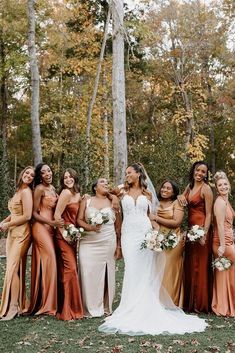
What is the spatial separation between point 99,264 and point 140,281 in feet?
2.88

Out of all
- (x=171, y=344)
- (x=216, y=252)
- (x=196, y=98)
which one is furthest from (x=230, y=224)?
(x=196, y=98)

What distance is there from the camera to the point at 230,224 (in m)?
8.37

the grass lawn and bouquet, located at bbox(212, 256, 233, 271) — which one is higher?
bouquet, located at bbox(212, 256, 233, 271)

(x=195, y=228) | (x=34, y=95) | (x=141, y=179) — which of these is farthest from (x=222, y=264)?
(x=34, y=95)

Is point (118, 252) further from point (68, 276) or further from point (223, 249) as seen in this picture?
point (223, 249)

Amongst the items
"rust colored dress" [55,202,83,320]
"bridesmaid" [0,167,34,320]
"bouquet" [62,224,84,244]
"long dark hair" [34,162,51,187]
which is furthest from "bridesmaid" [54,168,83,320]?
"bridesmaid" [0,167,34,320]

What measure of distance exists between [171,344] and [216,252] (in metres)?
2.23

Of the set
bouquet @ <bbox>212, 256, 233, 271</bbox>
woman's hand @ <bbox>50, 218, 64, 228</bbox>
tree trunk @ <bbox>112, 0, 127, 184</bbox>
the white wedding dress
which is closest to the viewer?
the white wedding dress

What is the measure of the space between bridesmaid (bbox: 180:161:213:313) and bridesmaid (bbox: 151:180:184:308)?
134 mm

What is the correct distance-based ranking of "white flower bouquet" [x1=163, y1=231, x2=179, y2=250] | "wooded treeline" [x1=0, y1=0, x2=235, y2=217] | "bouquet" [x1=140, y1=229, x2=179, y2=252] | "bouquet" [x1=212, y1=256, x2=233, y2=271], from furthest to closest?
1. "wooded treeline" [x1=0, y1=0, x2=235, y2=217]
2. "bouquet" [x1=212, y1=256, x2=233, y2=271]
3. "white flower bouquet" [x1=163, y1=231, x2=179, y2=250]
4. "bouquet" [x1=140, y1=229, x2=179, y2=252]

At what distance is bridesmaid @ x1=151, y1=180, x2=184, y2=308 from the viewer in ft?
27.1

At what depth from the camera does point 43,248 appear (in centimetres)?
806

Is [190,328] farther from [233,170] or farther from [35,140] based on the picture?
[233,170]

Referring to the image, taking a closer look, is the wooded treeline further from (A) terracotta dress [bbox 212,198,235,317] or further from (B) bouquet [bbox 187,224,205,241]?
(B) bouquet [bbox 187,224,205,241]
